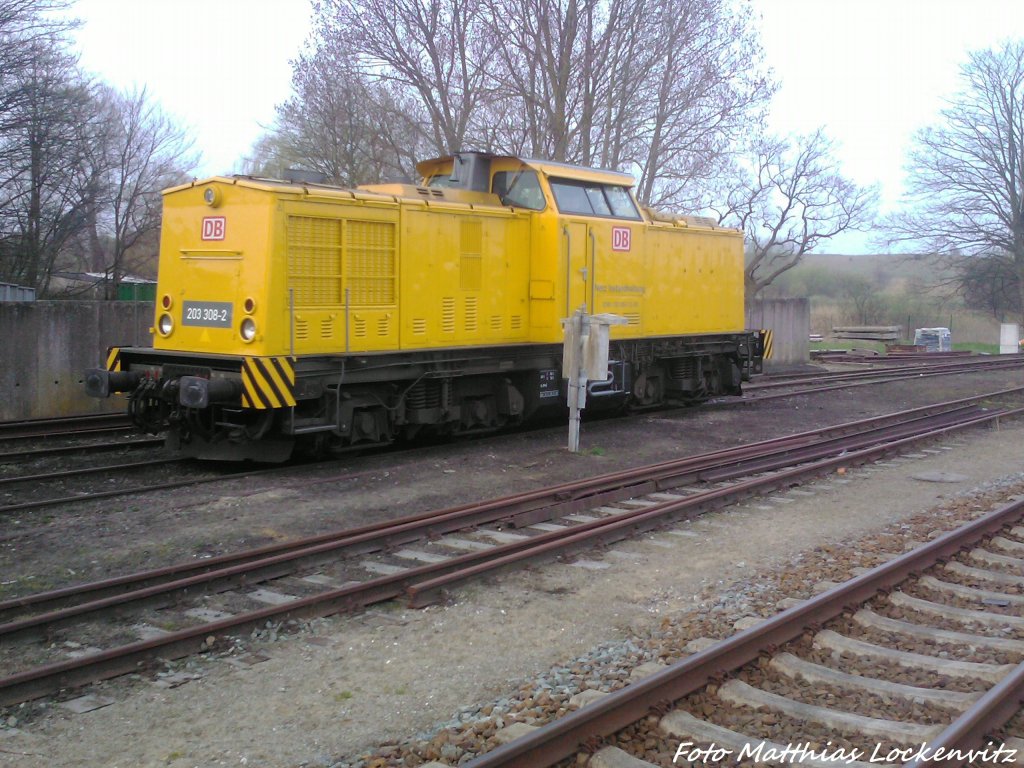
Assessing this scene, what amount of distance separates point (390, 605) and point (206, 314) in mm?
5523

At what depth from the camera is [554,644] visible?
553 cm

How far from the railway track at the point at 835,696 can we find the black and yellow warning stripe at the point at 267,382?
233 inches

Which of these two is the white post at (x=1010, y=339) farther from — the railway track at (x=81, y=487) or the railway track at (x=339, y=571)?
the railway track at (x=81, y=487)

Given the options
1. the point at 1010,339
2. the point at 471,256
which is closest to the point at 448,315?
the point at 471,256

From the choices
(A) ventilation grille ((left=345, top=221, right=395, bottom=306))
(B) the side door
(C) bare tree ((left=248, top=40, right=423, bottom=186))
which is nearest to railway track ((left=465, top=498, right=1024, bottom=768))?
(A) ventilation grille ((left=345, top=221, right=395, bottom=306))

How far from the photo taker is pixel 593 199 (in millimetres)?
13672

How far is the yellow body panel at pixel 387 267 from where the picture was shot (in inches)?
396

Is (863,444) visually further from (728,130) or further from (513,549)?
(728,130)

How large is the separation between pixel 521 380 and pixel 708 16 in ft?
51.4

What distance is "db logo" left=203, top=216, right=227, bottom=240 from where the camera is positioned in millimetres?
10359

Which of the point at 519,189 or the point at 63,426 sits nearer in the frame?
the point at 519,189

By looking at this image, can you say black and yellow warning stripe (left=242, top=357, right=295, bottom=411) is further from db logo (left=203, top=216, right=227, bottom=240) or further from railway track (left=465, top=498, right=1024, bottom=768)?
railway track (left=465, top=498, right=1024, bottom=768)

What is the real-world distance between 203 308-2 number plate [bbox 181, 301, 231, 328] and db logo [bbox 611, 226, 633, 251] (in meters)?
5.98

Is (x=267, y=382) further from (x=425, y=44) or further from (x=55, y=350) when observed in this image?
(x=425, y=44)
